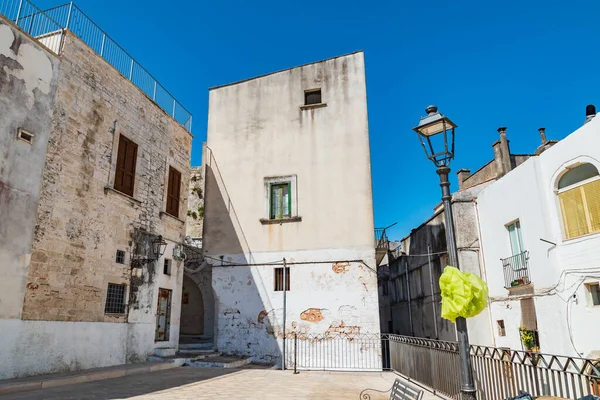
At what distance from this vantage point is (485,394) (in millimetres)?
5922

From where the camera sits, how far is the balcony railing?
493 inches

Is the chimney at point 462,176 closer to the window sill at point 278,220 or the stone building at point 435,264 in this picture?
the stone building at point 435,264

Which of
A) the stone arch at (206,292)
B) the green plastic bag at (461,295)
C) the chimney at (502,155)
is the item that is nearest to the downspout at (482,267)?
the chimney at (502,155)

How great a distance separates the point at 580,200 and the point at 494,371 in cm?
786

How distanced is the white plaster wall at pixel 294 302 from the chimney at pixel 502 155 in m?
9.44

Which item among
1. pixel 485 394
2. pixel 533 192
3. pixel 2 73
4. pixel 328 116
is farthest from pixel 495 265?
pixel 2 73

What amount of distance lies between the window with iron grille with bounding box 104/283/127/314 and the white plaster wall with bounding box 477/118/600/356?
12056mm

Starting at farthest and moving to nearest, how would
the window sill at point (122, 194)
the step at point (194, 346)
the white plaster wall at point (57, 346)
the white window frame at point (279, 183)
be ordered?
the step at point (194, 346)
the white window frame at point (279, 183)
the window sill at point (122, 194)
the white plaster wall at point (57, 346)

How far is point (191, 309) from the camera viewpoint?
1848cm

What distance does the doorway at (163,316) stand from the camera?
1292 cm

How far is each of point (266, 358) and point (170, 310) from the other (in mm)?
3630

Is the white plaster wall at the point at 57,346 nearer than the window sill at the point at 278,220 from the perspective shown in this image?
Yes

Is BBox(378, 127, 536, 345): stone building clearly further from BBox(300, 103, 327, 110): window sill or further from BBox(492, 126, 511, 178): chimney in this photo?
BBox(300, 103, 327, 110): window sill

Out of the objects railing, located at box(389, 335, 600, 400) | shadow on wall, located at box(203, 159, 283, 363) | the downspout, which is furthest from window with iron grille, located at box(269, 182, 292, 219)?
the downspout
